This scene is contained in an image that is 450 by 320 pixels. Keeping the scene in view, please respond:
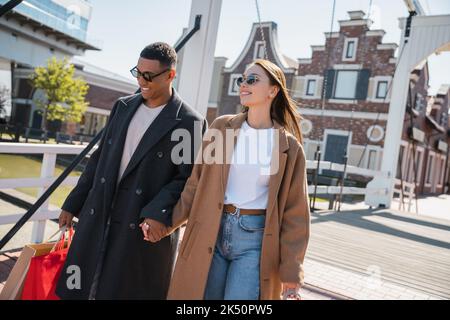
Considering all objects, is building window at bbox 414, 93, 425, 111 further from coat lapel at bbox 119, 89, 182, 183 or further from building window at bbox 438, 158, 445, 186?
coat lapel at bbox 119, 89, 182, 183

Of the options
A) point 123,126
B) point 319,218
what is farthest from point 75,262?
point 319,218

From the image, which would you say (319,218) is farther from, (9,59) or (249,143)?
(9,59)

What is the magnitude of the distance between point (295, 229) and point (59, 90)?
27.3m

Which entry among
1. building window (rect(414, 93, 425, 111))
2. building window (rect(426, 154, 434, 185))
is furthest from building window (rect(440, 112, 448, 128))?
building window (rect(414, 93, 425, 111))

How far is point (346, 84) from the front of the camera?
21094 millimetres

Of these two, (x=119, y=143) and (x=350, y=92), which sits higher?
(x=350, y=92)

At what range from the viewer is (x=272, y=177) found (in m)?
2.05

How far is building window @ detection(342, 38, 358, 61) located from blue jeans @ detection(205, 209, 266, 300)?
2039 cm

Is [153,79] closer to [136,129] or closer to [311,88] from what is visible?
[136,129]

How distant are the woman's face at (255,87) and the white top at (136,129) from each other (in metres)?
0.51

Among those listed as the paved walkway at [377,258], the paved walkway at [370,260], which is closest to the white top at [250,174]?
the paved walkway at [370,260]

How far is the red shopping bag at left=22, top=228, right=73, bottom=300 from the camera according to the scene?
211 cm

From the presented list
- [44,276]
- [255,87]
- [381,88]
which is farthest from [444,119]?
[44,276]

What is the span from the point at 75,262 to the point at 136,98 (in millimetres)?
1003
